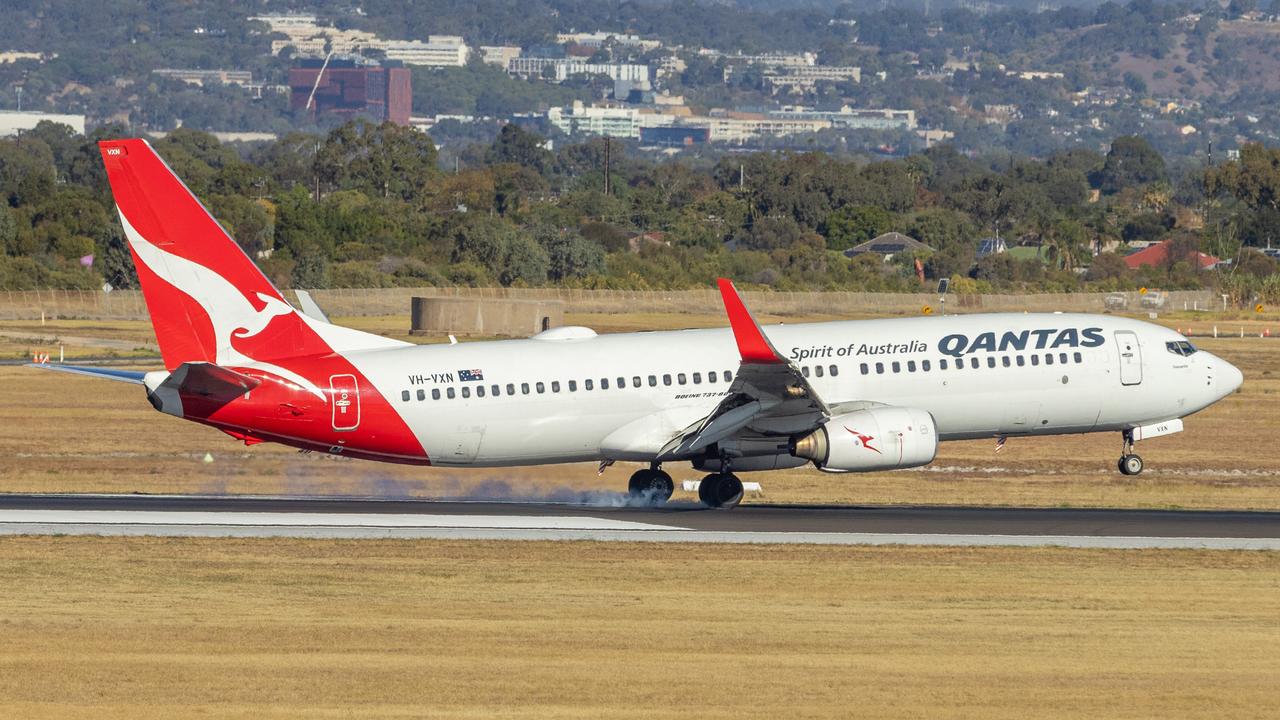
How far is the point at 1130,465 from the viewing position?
141 feet

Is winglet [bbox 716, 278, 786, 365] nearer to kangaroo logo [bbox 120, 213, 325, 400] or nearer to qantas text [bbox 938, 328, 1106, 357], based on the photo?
qantas text [bbox 938, 328, 1106, 357]

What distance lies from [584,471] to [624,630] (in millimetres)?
15792

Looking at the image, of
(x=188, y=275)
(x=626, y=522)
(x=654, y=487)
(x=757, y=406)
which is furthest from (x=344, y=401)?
(x=757, y=406)

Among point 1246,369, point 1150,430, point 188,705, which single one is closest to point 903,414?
point 1150,430

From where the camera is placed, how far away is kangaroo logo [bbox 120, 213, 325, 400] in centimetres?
3681

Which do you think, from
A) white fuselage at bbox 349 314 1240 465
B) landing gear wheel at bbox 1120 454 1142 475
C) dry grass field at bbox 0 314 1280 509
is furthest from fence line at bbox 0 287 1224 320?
white fuselage at bbox 349 314 1240 465

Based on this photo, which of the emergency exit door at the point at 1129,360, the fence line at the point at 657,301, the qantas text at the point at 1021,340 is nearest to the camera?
the qantas text at the point at 1021,340

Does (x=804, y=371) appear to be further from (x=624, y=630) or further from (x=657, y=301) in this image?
(x=657, y=301)

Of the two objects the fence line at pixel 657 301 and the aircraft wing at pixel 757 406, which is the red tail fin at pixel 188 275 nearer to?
the aircraft wing at pixel 757 406

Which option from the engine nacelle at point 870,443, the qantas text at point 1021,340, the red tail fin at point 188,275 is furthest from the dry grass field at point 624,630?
the qantas text at point 1021,340

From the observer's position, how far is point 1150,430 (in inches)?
1698

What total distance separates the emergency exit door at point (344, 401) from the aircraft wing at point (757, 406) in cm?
633

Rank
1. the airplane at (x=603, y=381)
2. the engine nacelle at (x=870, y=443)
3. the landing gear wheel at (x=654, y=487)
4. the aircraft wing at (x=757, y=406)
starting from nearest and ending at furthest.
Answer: the airplane at (x=603, y=381) < the aircraft wing at (x=757, y=406) < the engine nacelle at (x=870, y=443) < the landing gear wheel at (x=654, y=487)

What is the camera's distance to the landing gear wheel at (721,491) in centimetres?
4003
